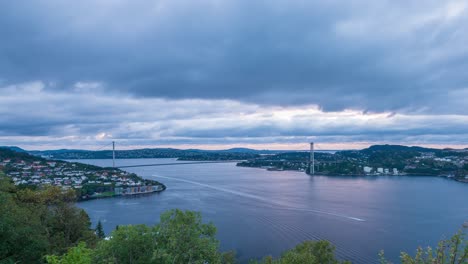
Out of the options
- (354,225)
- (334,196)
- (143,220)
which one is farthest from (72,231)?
(334,196)

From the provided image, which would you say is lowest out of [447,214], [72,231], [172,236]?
[447,214]

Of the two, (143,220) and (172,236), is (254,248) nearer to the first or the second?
(143,220)

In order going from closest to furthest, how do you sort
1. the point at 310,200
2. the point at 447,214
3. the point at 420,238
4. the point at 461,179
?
the point at 420,238 < the point at 447,214 < the point at 310,200 < the point at 461,179

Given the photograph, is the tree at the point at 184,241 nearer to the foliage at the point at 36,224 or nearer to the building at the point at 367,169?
the foliage at the point at 36,224

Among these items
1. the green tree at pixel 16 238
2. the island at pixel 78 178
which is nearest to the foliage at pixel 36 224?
the green tree at pixel 16 238

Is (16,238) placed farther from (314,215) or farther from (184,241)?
(314,215)

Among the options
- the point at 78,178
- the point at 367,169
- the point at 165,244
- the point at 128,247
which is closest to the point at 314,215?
the point at 165,244

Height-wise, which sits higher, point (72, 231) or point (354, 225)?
point (72, 231)
